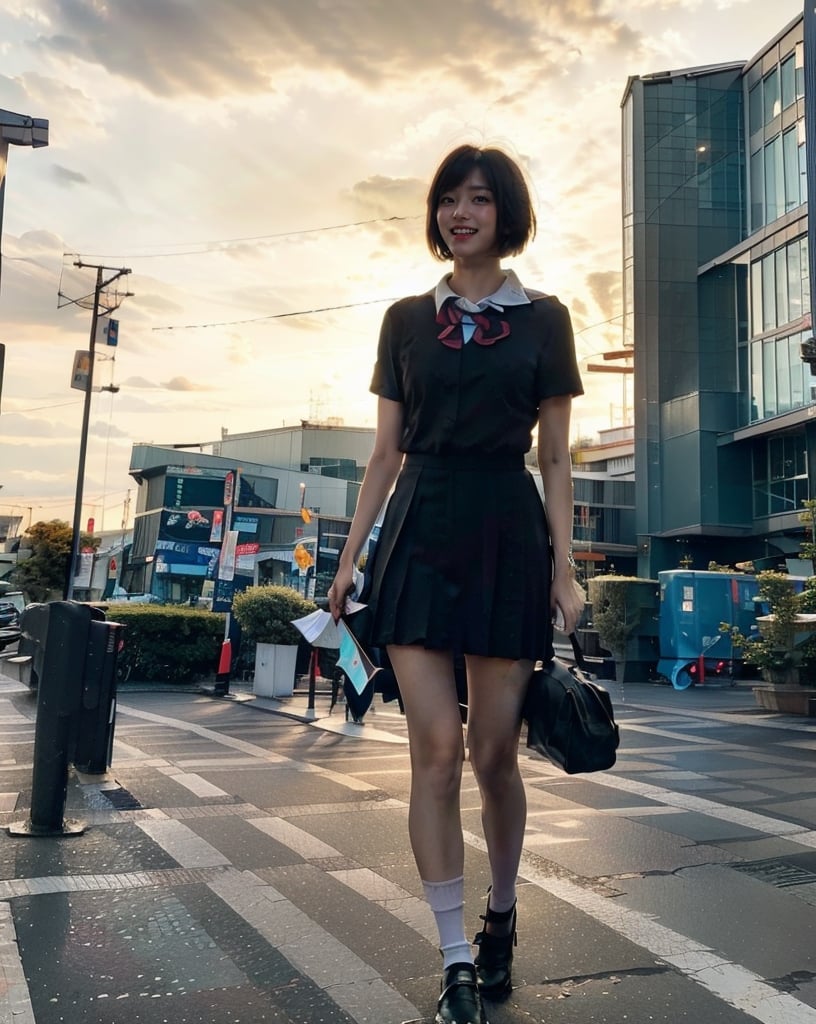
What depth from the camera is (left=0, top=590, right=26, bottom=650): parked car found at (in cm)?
2802

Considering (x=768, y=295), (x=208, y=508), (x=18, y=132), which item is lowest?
(x=18, y=132)

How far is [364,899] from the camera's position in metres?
3.49

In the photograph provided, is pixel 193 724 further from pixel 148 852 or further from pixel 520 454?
pixel 520 454

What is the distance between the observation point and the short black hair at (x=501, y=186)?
2732mm

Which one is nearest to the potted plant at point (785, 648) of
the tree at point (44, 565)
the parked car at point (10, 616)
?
the parked car at point (10, 616)

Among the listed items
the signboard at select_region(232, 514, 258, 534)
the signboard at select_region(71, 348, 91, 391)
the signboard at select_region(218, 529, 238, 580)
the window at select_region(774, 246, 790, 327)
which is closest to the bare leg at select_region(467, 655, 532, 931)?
the signboard at select_region(218, 529, 238, 580)

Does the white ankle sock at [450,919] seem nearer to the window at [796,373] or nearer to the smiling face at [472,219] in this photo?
the smiling face at [472,219]

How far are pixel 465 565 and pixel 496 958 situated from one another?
3.51 ft

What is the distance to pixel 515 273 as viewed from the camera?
2830 mm

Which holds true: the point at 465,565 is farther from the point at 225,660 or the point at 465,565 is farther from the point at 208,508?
the point at 208,508

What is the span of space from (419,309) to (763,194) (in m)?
42.7

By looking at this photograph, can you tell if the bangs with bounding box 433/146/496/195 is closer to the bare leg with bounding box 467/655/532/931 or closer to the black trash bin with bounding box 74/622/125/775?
the bare leg with bounding box 467/655/532/931

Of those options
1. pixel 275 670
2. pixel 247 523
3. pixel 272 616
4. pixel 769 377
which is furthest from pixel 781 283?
pixel 247 523

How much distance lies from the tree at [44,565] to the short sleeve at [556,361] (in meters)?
53.6
